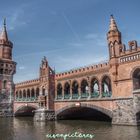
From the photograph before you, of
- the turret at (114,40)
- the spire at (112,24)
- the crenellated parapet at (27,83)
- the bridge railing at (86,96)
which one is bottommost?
the bridge railing at (86,96)

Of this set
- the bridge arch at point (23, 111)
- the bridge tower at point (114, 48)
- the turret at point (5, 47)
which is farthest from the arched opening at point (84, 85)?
the turret at point (5, 47)

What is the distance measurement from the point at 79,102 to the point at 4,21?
45438 millimetres

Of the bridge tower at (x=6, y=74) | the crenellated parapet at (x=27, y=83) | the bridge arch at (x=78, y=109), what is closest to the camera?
the bridge arch at (x=78, y=109)

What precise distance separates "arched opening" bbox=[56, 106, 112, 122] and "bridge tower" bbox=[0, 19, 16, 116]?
22615 mm

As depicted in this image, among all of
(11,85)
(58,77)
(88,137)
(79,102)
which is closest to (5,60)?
(11,85)

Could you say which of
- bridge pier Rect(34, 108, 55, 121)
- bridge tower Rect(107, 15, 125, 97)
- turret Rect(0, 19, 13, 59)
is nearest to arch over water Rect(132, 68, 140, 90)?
bridge tower Rect(107, 15, 125, 97)

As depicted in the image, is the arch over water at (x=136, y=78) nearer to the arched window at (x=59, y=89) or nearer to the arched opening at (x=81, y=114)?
the arched opening at (x=81, y=114)

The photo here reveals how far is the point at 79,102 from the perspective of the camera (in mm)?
40969

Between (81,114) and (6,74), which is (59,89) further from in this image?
(6,74)

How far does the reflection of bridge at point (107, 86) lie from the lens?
32219 mm

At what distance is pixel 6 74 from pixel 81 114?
94.1 feet

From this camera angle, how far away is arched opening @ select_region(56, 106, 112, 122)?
1796 inches

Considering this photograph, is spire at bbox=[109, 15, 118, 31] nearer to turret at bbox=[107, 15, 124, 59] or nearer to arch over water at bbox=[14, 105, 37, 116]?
turret at bbox=[107, 15, 124, 59]

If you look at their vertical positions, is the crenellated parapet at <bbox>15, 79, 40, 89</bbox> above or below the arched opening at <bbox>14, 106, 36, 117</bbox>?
above
